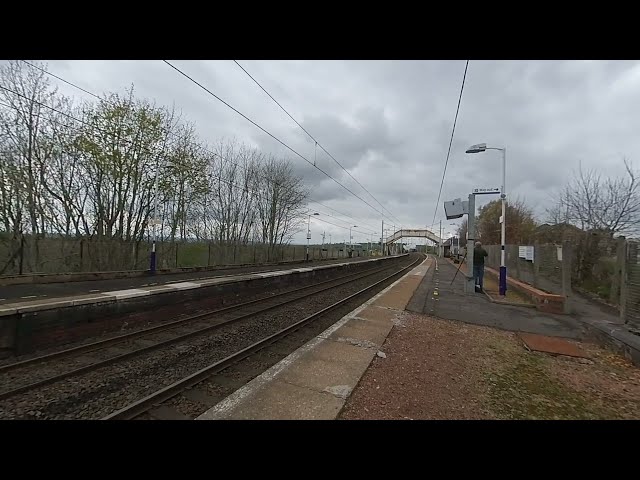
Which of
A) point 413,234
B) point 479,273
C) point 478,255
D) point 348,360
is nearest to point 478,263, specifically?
point 478,255

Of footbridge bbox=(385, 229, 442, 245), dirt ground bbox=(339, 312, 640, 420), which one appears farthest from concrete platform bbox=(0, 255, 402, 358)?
footbridge bbox=(385, 229, 442, 245)

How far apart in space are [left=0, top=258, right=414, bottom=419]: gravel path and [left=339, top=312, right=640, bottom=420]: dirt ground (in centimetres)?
312

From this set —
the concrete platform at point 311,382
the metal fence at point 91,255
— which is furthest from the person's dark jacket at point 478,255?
the metal fence at point 91,255

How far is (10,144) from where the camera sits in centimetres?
1320

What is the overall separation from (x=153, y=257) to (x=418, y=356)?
1639 cm

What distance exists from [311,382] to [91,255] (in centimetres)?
1695

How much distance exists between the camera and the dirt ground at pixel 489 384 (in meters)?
3.46

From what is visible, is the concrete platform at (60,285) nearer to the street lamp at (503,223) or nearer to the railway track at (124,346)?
the railway track at (124,346)

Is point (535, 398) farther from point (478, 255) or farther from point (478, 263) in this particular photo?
point (478, 263)

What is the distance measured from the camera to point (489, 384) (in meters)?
4.17

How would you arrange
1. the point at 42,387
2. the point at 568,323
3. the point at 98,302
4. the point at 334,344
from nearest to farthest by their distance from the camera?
the point at 42,387, the point at 334,344, the point at 98,302, the point at 568,323

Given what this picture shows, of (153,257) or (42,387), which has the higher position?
(153,257)
